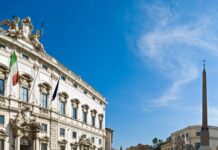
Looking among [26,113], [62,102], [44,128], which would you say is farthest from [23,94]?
[62,102]

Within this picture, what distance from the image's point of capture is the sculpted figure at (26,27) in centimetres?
3345

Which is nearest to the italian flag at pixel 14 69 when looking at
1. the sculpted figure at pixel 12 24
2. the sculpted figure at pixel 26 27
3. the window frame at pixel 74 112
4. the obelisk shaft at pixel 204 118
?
the sculpted figure at pixel 12 24

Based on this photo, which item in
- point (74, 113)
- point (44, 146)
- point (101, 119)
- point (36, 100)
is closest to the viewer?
point (36, 100)

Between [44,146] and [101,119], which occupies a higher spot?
[101,119]

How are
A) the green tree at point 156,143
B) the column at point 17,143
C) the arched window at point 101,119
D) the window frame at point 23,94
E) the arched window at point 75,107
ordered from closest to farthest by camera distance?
the column at point 17,143 → the window frame at point 23,94 → the arched window at point 75,107 → the arched window at point 101,119 → the green tree at point 156,143

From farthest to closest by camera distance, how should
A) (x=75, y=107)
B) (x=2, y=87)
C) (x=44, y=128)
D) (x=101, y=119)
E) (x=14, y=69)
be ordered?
1. (x=101, y=119)
2. (x=75, y=107)
3. (x=44, y=128)
4. (x=14, y=69)
5. (x=2, y=87)

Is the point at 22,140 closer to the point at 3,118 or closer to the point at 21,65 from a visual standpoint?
the point at 3,118

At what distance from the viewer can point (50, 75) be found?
3684 centimetres

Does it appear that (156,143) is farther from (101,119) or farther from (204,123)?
(204,123)

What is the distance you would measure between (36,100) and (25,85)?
2.16 metres

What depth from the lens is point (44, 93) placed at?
35531 mm

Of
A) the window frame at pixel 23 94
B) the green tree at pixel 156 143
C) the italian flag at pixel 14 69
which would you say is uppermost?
the italian flag at pixel 14 69

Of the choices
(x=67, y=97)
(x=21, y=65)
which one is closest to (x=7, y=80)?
(x=21, y=65)

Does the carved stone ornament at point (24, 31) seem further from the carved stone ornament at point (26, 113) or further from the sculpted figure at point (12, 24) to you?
the carved stone ornament at point (26, 113)
